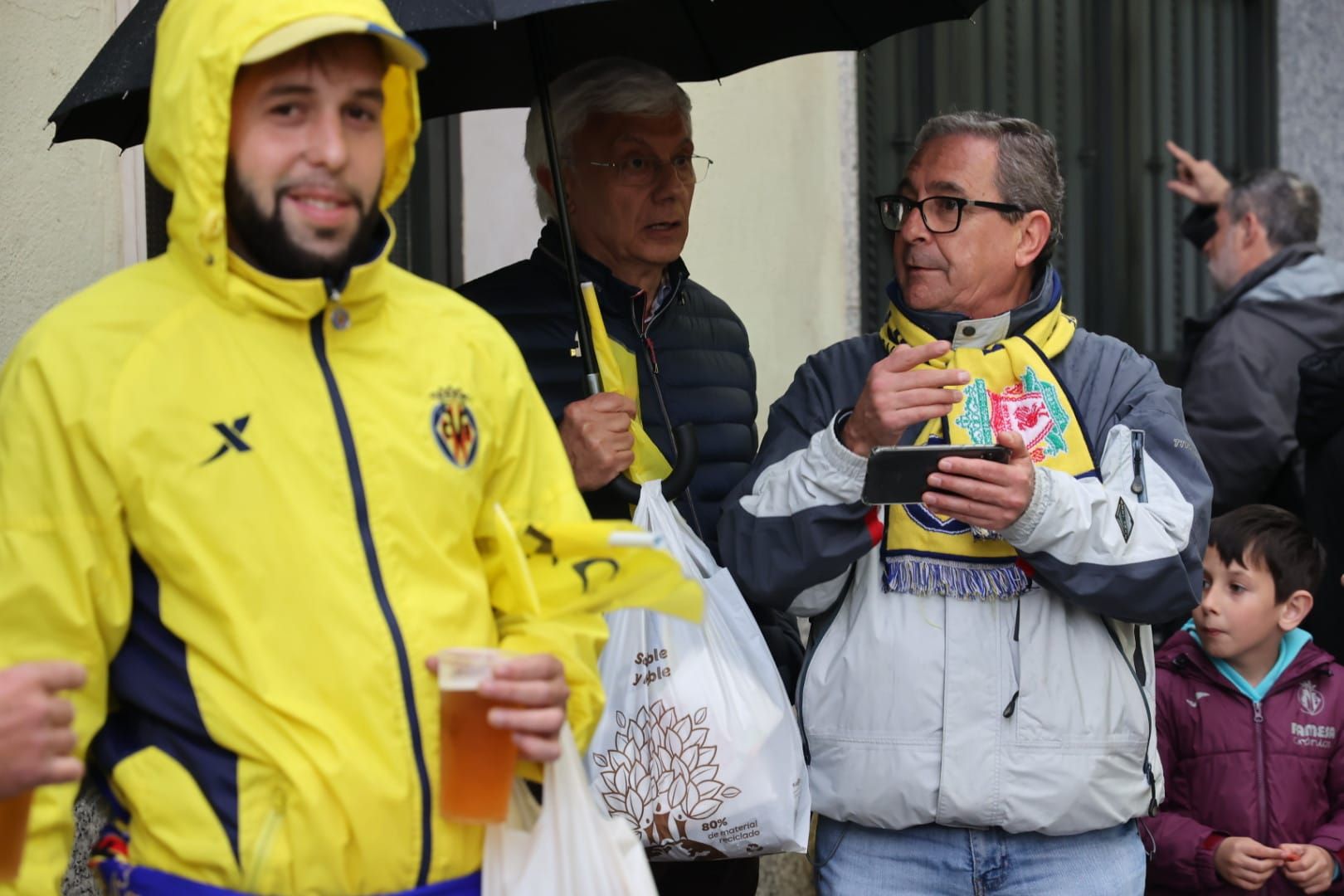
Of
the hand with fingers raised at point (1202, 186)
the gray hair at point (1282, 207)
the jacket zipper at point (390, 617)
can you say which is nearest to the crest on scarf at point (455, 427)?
the jacket zipper at point (390, 617)

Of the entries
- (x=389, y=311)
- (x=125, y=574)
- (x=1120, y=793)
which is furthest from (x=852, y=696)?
(x=125, y=574)

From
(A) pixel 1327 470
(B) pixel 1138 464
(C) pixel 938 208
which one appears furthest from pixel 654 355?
(A) pixel 1327 470

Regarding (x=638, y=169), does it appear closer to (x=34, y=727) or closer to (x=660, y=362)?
(x=660, y=362)

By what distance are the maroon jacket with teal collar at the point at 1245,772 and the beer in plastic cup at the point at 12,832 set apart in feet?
9.20

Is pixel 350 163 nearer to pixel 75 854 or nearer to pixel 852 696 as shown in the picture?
pixel 852 696

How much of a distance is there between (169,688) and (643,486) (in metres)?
1.19

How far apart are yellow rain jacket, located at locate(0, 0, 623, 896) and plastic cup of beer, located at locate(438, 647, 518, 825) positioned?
0.03m

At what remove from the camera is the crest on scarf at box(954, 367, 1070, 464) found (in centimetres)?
326

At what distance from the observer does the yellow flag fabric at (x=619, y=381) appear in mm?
3385

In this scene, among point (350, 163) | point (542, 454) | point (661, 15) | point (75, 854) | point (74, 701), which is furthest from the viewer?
point (661, 15)

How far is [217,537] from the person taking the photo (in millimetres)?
2182

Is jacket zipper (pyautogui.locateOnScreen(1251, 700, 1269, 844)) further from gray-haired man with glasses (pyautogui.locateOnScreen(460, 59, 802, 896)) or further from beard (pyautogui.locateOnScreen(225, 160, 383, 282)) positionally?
beard (pyautogui.locateOnScreen(225, 160, 383, 282))

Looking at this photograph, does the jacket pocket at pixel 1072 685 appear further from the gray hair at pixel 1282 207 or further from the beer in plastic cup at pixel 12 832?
the gray hair at pixel 1282 207

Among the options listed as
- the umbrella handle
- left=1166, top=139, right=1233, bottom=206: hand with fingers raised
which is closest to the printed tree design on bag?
the umbrella handle
